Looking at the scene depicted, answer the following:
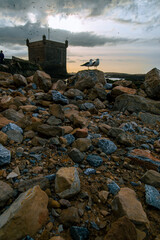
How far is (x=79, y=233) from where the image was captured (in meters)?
1.12

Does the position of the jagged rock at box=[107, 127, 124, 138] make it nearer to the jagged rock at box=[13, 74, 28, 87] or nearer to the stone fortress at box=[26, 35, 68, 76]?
the jagged rock at box=[13, 74, 28, 87]

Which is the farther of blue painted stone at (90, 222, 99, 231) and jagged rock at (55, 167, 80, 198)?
jagged rock at (55, 167, 80, 198)

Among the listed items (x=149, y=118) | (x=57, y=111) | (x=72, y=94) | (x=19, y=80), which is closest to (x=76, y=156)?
(x=57, y=111)

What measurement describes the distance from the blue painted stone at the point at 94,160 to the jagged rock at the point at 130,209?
542 millimetres

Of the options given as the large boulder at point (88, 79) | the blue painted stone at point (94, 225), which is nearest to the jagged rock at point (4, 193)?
the blue painted stone at point (94, 225)

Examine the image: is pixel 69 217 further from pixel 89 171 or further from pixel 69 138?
pixel 69 138

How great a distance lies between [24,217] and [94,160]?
1.03m

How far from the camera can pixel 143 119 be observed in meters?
3.60

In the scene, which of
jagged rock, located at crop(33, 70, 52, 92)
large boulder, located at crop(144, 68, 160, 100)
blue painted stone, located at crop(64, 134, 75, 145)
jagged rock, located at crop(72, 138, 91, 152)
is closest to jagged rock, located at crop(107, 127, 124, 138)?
jagged rock, located at crop(72, 138, 91, 152)

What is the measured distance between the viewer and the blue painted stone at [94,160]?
193cm

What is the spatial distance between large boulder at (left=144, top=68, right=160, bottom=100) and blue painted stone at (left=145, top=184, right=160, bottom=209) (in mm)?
3453

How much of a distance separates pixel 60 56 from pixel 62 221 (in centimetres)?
3433

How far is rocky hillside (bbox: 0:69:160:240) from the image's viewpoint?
1.15 m

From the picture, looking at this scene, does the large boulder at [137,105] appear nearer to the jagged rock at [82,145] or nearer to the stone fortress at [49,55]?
the jagged rock at [82,145]
